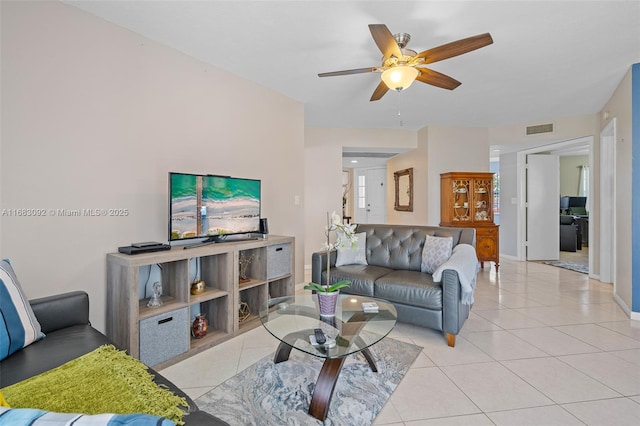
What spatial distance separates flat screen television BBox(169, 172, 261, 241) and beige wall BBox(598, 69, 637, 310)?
3.82 meters

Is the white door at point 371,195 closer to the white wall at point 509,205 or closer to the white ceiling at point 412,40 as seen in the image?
the white wall at point 509,205

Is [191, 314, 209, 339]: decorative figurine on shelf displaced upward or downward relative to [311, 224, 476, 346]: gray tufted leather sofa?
downward

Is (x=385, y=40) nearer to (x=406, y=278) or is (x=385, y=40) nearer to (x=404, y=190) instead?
(x=406, y=278)

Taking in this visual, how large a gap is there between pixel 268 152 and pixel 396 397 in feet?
9.18

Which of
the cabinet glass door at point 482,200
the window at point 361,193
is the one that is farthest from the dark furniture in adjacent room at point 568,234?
the window at point 361,193

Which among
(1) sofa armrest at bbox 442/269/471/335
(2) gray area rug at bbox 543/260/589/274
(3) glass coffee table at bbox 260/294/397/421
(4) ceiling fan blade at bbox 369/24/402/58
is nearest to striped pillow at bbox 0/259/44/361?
(3) glass coffee table at bbox 260/294/397/421

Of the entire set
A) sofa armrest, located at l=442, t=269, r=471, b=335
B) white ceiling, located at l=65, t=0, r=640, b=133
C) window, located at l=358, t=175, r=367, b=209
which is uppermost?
white ceiling, located at l=65, t=0, r=640, b=133

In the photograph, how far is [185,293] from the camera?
237cm

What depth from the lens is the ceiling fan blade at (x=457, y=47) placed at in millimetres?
2014

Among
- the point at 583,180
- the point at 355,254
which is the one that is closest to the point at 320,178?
the point at 355,254

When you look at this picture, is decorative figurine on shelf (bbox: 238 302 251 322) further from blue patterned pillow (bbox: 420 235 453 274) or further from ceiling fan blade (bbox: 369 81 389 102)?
ceiling fan blade (bbox: 369 81 389 102)

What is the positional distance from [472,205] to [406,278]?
3201 millimetres

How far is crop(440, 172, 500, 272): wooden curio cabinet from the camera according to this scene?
5.24 metres

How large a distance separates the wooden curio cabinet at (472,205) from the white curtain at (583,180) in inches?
194
